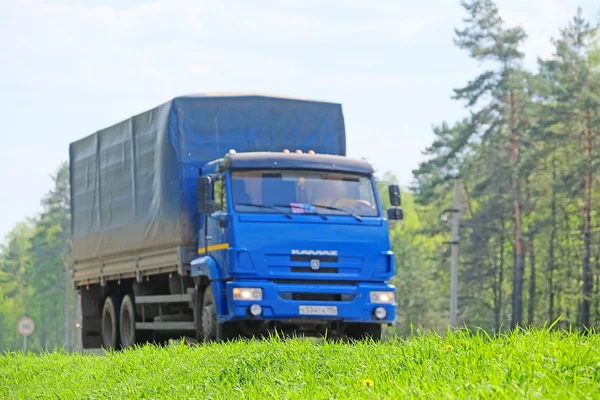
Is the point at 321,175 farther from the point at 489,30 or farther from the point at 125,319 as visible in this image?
the point at 489,30

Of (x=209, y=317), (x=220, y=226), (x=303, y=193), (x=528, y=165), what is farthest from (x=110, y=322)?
(x=528, y=165)

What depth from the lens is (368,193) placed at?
1775 centimetres

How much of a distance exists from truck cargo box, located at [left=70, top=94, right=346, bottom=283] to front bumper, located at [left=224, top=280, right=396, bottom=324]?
2282 millimetres

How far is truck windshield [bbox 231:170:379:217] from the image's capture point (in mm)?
17141

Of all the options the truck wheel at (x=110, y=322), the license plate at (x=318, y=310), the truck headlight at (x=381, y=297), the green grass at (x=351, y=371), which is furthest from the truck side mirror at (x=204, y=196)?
the truck wheel at (x=110, y=322)

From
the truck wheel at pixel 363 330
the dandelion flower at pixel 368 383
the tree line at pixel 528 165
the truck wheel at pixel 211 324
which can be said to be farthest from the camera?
the tree line at pixel 528 165

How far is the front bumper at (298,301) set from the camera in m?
16.9

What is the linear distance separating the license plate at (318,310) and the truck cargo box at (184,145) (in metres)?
2.62

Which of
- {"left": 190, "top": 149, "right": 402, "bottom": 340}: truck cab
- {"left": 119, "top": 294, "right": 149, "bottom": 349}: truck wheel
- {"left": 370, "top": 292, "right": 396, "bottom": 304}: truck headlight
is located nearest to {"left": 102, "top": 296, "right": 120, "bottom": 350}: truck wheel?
{"left": 119, "top": 294, "right": 149, "bottom": 349}: truck wheel

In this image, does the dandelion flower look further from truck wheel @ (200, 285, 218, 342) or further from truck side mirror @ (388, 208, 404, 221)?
truck side mirror @ (388, 208, 404, 221)

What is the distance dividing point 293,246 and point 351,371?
7.32 meters

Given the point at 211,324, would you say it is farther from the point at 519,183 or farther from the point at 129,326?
the point at 519,183

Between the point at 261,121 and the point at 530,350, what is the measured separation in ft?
35.5

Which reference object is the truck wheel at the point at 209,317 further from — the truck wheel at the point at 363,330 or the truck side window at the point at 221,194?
the truck wheel at the point at 363,330
